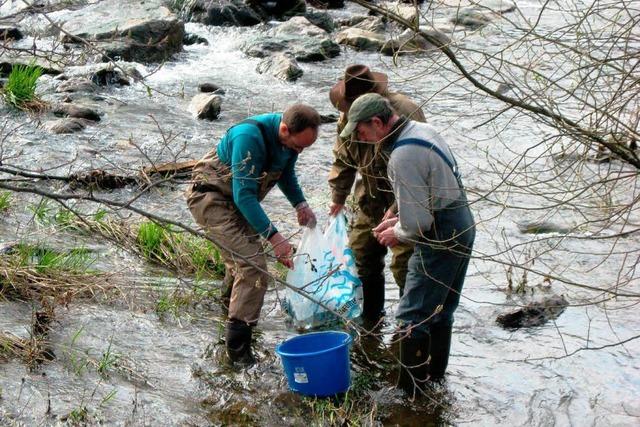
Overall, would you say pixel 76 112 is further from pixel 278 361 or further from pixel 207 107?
pixel 278 361

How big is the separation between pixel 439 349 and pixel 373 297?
37.7 inches

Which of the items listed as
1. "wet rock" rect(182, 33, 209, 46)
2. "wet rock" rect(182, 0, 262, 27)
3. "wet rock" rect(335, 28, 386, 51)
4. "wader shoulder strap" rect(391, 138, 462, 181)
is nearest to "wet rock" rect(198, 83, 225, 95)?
"wet rock" rect(182, 33, 209, 46)

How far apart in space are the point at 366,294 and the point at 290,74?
7.38 m

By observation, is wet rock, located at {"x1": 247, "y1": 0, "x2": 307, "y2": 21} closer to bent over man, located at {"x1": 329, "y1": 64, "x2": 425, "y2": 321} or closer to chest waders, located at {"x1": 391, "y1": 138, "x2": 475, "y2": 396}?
bent over man, located at {"x1": 329, "y1": 64, "x2": 425, "y2": 321}

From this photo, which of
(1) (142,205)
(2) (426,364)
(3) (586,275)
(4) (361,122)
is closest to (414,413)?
(2) (426,364)

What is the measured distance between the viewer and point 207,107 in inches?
440

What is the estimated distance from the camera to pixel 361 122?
15.6 feet

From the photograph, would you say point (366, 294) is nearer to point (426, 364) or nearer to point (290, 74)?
point (426, 364)

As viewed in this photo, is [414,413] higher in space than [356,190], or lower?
lower

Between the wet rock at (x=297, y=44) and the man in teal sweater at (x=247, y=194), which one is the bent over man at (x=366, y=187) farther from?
the wet rock at (x=297, y=44)

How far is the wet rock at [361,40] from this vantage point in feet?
48.6

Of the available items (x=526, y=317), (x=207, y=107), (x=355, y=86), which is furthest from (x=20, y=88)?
(x=526, y=317)

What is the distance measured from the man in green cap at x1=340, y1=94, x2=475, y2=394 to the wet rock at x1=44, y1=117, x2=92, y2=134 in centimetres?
574

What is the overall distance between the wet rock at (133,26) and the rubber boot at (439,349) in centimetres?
887
